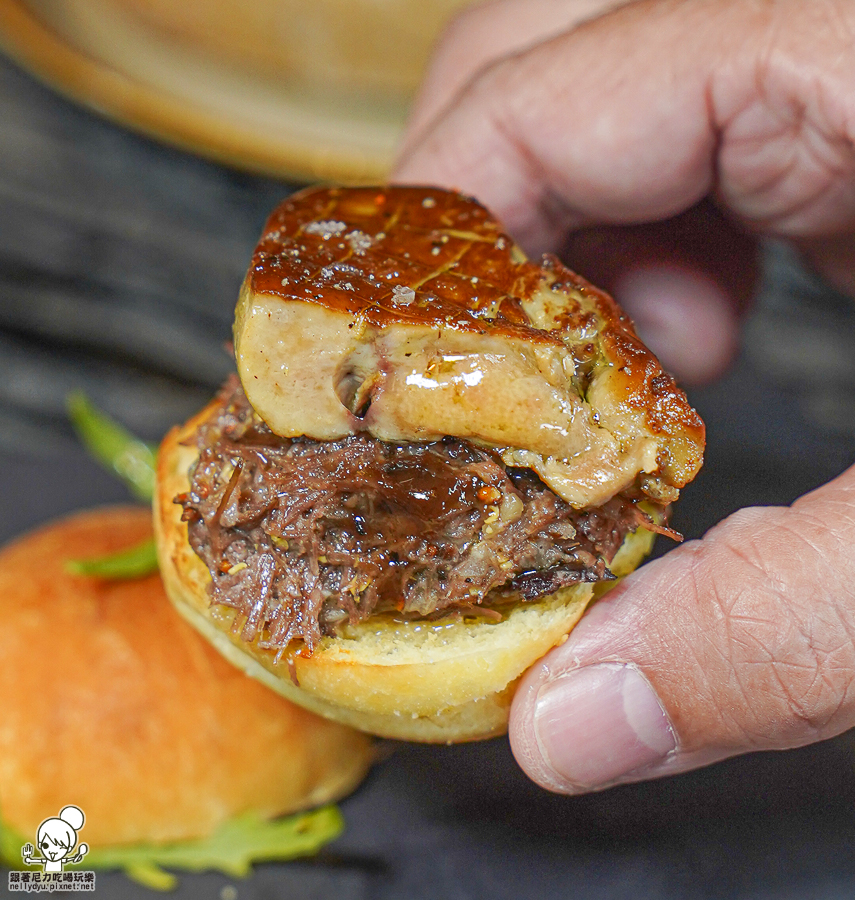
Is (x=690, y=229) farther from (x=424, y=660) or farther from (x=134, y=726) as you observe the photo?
(x=134, y=726)

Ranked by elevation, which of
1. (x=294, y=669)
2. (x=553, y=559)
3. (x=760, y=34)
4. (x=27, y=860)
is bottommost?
(x=27, y=860)

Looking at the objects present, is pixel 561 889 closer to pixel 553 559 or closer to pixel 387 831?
pixel 387 831

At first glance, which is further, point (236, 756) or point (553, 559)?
point (236, 756)

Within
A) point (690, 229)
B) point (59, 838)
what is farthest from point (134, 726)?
point (690, 229)

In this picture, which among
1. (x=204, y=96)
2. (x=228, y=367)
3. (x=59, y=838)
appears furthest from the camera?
(x=204, y=96)

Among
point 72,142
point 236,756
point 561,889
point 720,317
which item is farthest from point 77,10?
point 561,889

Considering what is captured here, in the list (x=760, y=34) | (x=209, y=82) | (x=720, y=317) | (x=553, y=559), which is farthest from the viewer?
(x=209, y=82)
